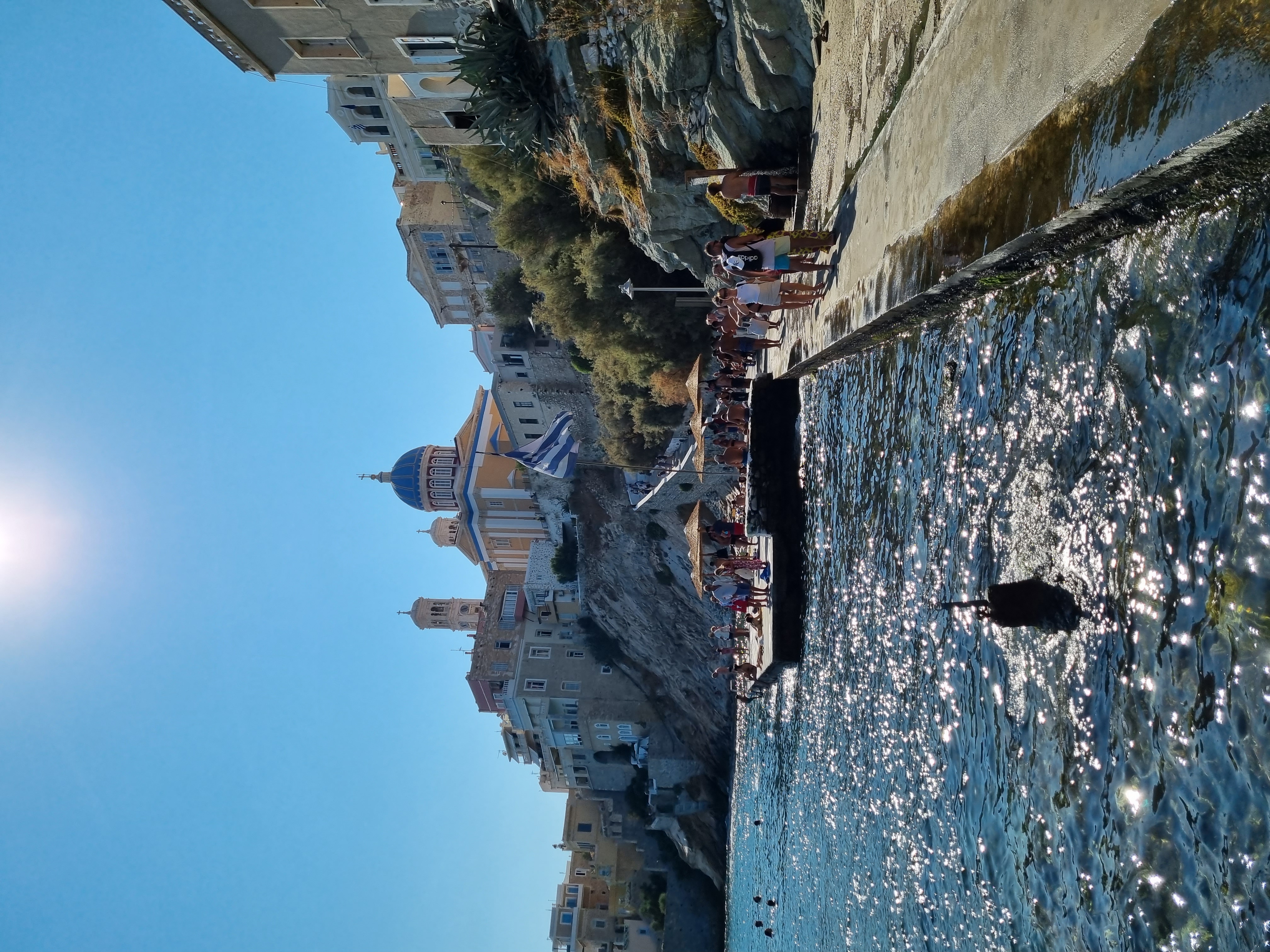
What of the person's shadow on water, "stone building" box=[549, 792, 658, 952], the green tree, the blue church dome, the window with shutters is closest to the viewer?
the person's shadow on water

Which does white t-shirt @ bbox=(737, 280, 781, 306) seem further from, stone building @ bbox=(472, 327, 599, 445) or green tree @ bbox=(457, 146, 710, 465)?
stone building @ bbox=(472, 327, 599, 445)

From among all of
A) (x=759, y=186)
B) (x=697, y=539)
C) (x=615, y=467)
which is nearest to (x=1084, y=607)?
(x=759, y=186)

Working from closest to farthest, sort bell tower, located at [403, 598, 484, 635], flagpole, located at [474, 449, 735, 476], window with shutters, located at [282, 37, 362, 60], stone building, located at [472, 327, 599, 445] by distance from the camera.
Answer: window with shutters, located at [282, 37, 362, 60] → flagpole, located at [474, 449, 735, 476] → stone building, located at [472, 327, 599, 445] → bell tower, located at [403, 598, 484, 635]

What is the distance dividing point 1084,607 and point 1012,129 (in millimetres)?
3301

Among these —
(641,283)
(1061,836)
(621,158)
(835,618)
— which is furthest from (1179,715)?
(641,283)

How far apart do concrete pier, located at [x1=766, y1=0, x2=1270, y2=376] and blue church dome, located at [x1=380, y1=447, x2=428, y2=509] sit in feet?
142

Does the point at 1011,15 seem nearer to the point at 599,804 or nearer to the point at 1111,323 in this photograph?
the point at 1111,323

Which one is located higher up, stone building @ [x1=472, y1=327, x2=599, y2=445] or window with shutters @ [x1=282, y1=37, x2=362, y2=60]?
stone building @ [x1=472, y1=327, x2=599, y2=445]

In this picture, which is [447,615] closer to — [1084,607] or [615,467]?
[615,467]

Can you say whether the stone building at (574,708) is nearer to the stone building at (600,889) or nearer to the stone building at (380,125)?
the stone building at (600,889)

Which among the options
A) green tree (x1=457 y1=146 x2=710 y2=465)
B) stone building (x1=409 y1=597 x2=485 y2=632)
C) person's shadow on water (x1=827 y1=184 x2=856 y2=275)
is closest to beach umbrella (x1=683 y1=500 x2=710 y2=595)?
green tree (x1=457 y1=146 x2=710 y2=465)

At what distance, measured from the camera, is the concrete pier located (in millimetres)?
3811

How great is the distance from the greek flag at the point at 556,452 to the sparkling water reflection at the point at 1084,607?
17467 millimetres

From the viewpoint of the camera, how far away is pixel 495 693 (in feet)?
173
